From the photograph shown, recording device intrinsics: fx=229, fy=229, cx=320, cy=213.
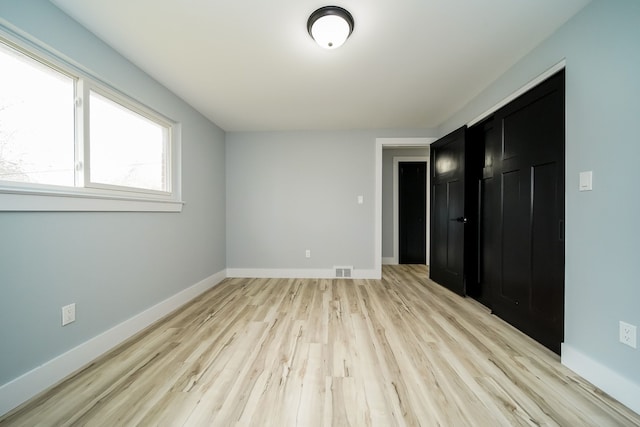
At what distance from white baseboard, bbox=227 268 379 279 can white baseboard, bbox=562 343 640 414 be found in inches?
86.7

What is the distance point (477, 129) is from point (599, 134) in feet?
4.58

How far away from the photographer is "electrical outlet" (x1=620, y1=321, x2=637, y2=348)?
1188mm

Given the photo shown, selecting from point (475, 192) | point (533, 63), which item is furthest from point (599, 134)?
point (475, 192)

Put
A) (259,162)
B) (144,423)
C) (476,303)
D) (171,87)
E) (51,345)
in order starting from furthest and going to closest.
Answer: (259,162) < (476,303) < (171,87) < (51,345) < (144,423)

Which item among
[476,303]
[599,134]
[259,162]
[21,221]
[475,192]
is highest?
[259,162]

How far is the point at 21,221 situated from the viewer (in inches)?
49.4

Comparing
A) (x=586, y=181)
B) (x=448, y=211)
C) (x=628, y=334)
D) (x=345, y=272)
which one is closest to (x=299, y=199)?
(x=345, y=272)

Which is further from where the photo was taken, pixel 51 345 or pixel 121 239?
pixel 121 239

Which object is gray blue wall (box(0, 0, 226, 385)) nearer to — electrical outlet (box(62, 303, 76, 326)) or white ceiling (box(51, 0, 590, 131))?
→ electrical outlet (box(62, 303, 76, 326))

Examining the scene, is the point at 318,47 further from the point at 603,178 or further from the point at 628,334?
the point at 628,334

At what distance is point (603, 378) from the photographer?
1.30 metres

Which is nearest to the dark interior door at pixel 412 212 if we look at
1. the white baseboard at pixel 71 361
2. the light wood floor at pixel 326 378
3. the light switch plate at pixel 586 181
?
the light wood floor at pixel 326 378

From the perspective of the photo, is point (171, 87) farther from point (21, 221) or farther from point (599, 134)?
point (599, 134)

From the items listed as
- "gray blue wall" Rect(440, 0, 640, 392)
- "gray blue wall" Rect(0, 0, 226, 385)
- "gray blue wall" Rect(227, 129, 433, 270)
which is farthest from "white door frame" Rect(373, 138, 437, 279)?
"gray blue wall" Rect(0, 0, 226, 385)
